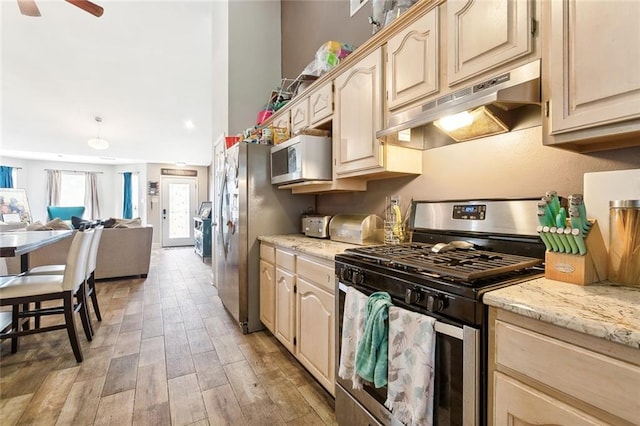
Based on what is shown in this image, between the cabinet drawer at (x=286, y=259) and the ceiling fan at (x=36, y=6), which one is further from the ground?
the ceiling fan at (x=36, y=6)

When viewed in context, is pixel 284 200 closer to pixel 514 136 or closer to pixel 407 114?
pixel 407 114

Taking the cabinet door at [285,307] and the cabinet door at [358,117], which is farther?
the cabinet door at [285,307]

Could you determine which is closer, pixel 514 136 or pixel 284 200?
pixel 514 136

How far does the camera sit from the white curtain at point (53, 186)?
8.53 meters

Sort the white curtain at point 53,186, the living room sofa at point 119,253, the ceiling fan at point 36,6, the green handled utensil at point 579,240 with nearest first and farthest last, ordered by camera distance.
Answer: the green handled utensil at point 579,240
the ceiling fan at point 36,6
the living room sofa at point 119,253
the white curtain at point 53,186

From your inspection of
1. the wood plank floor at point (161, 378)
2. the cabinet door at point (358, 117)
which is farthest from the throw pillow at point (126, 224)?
the cabinet door at point (358, 117)

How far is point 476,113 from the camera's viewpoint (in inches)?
52.3

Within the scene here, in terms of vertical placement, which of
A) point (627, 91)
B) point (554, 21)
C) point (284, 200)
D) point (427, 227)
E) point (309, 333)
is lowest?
point (309, 333)

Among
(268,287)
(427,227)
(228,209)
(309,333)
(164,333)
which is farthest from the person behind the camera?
A: (228,209)

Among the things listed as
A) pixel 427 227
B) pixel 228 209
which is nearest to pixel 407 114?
pixel 427 227

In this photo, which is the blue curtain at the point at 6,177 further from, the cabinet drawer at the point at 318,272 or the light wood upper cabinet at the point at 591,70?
the light wood upper cabinet at the point at 591,70

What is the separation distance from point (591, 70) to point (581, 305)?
2.28 ft

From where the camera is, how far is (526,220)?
4.11ft

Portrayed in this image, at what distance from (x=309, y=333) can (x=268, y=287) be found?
2.42 feet
